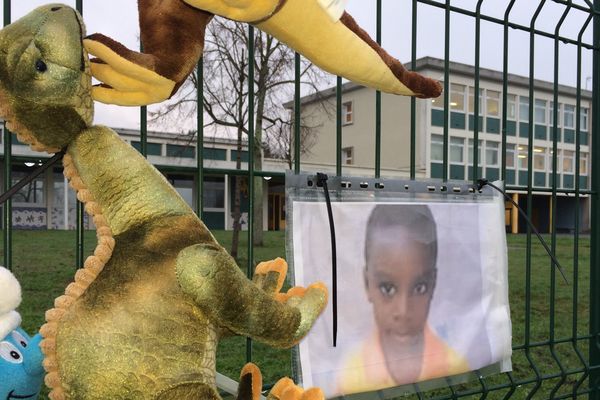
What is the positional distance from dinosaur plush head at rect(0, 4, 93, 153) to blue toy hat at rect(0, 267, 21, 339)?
0.23 metres

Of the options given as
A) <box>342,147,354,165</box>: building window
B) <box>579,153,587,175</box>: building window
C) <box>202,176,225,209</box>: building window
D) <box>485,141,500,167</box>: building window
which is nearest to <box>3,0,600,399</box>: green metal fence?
<box>202,176,225,209</box>: building window

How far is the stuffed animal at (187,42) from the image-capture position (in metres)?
0.89

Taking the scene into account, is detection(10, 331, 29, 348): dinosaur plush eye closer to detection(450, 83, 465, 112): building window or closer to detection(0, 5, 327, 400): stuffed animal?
detection(0, 5, 327, 400): stuffed animal

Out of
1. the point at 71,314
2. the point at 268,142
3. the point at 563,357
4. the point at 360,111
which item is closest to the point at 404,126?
the point at 360,111

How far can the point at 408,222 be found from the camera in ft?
5.30

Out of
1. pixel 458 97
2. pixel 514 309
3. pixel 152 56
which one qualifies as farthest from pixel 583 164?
pixel 152 56

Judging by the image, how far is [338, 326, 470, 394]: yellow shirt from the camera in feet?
4.91

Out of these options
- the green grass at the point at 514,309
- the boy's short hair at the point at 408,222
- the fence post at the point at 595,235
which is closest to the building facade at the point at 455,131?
the green grass at the point at 514,309

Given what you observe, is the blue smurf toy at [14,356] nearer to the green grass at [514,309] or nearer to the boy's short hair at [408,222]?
the boy's short hair at [408,222]

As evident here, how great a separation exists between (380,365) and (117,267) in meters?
0.92

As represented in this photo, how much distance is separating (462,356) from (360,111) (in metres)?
14.5

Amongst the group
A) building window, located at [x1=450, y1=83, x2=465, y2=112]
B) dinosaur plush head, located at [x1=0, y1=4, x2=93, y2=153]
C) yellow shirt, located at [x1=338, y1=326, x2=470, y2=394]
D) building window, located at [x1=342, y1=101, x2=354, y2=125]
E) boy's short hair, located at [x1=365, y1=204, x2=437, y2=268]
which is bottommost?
yellow shirt, located at [x1=338, y1=326, x2=470, y2=394]

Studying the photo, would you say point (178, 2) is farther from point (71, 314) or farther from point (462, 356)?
point (462, 356)

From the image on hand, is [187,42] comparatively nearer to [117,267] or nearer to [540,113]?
[117,267]
